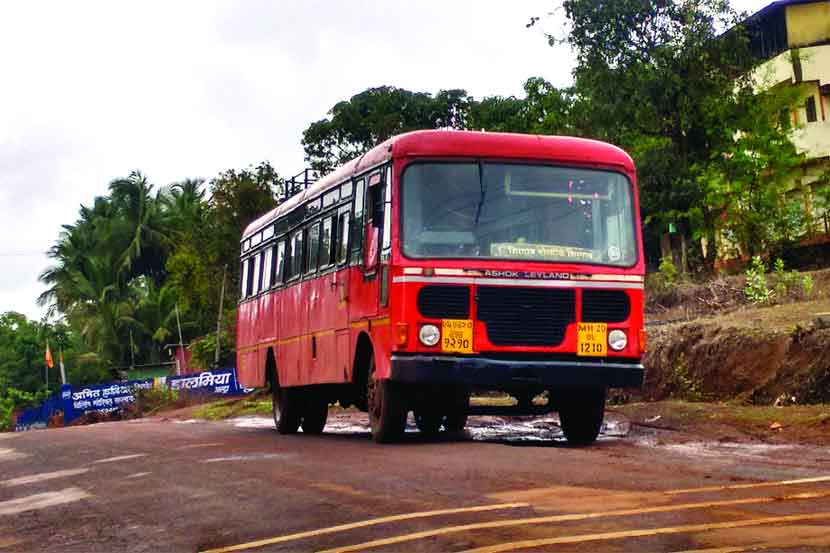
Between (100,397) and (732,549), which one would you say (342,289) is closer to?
(732,549)

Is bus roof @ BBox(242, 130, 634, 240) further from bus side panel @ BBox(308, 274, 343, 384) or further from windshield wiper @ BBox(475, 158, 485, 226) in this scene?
bus side panel @ BBox(308, 274, 343, 384)

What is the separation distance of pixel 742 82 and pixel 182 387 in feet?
69.5

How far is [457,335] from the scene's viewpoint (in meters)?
14.7

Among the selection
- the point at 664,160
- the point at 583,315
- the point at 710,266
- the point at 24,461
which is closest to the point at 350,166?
the point at 583,315

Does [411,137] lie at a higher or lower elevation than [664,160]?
lower

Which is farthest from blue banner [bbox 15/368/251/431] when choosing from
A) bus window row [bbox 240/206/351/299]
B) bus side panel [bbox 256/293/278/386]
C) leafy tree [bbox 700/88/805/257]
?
bus side panel [bbox 256/293/278/386]

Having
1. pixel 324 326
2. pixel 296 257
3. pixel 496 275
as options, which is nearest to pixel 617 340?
pixel 496 275

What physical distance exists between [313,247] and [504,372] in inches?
208

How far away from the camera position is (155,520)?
9.91m

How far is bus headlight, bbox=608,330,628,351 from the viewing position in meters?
15.0

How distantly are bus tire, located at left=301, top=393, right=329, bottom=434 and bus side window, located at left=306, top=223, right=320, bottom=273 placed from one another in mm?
2455

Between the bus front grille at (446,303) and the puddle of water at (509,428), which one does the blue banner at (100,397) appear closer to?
the puddle of water at (509,428)

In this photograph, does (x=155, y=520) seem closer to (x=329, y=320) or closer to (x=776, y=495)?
(x=776, y=495)

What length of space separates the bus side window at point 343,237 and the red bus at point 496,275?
66 centimetres
